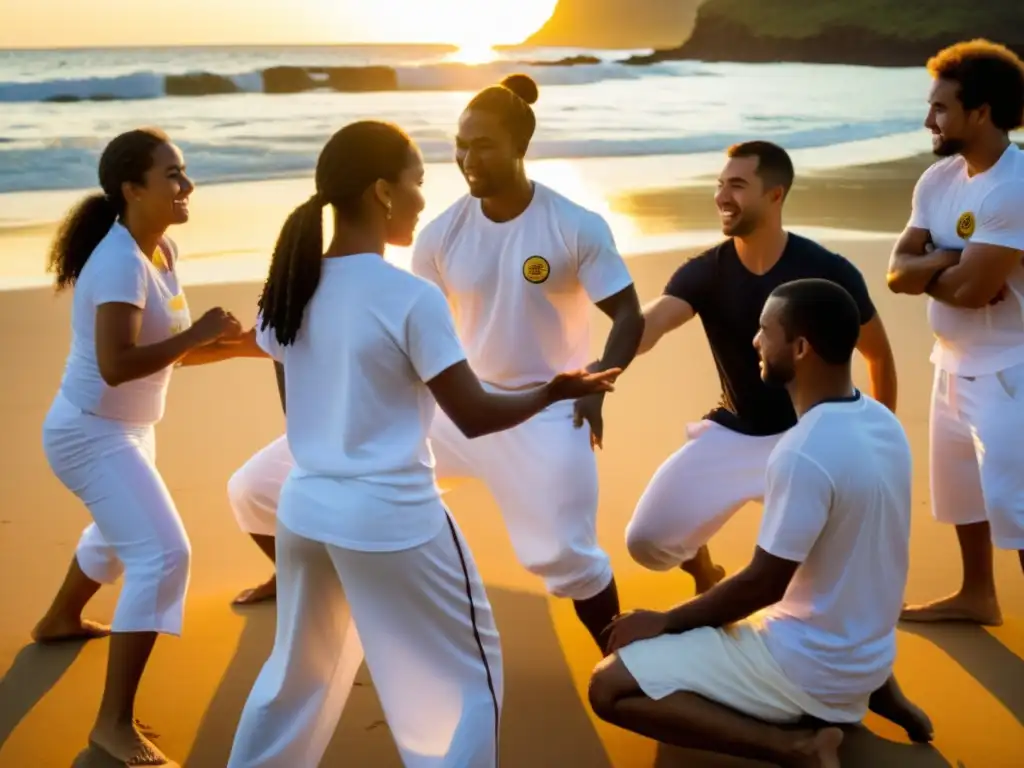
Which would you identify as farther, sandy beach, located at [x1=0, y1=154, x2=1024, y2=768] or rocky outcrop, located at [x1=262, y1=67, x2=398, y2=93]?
rocky outcrop, located at [x1=262, y1=67, x2=398, y2=93]

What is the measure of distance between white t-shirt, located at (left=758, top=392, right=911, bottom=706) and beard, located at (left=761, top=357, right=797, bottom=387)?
0.40 feet

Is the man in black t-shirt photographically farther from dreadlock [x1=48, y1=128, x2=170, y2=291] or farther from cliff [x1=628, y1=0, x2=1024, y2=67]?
cliff [x1=628, y1=0, x2=1024, y2=67]

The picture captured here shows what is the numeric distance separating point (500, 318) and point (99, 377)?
1.34 m

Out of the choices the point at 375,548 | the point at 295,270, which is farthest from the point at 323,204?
the point at 375,548

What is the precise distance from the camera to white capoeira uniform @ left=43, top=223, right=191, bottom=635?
397 centimetres

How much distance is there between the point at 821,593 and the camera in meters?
3.44

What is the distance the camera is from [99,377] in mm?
4109

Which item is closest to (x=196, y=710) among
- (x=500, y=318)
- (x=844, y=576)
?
(x=500, y=318)

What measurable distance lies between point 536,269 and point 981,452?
1.60 metres

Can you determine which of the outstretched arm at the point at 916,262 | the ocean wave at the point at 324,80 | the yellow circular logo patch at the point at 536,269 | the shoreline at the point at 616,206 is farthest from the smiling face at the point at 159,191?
the ocean wave at the point at 324,80

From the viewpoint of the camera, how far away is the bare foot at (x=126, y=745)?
3.79 metres

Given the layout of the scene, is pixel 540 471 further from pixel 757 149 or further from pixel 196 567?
pixel 196 567

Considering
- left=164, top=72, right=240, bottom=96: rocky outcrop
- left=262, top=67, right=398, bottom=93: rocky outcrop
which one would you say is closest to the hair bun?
left=164, top=72, right=240, bottom=96: rocky outcrop

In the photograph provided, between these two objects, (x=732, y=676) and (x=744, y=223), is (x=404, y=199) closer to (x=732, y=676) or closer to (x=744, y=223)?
(x=732, y=676)
